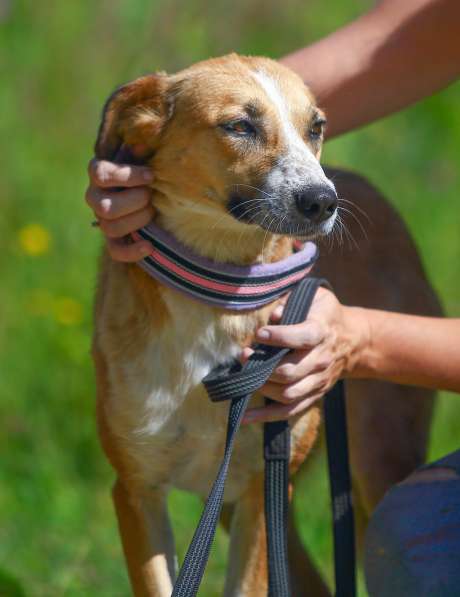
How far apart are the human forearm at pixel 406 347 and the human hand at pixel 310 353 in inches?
0.6

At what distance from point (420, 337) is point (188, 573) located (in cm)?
82

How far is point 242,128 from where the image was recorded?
2598mm

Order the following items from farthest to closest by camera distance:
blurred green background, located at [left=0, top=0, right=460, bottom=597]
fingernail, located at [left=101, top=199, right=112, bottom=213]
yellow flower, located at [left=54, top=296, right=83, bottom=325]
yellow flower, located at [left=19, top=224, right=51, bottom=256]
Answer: yellow flower, located at [left=19, top=224, right=51, bottom=256], yellow flower, located at [left=54, top=296, right=83, bottom=325], blurred green background, located at [left=0, top=0, right=460, bottom=597], fingernail, located at [left=101, top=199, right=112, bottom=213]

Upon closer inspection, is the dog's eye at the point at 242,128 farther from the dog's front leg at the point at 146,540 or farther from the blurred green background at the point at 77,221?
the blurred green background at the point at 77,221

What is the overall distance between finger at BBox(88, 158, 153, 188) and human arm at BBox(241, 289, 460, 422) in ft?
1.59

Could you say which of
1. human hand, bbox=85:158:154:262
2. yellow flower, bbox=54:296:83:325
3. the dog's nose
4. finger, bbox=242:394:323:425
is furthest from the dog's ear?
A: yellow flower, bbox=54:296:83:325

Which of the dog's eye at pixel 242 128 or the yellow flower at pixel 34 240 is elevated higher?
the dog's eye at pixel 242 128

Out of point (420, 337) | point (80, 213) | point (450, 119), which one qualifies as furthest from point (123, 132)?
point (450, 119)

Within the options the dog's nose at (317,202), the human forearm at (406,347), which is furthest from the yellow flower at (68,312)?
the dog's nose at (317,202)

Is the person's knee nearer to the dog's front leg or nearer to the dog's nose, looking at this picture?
the dog's front leg

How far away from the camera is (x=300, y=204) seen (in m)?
2.47

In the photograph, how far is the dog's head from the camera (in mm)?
2504

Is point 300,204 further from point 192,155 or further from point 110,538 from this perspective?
point 110,538

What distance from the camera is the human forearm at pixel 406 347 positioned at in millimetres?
2609
